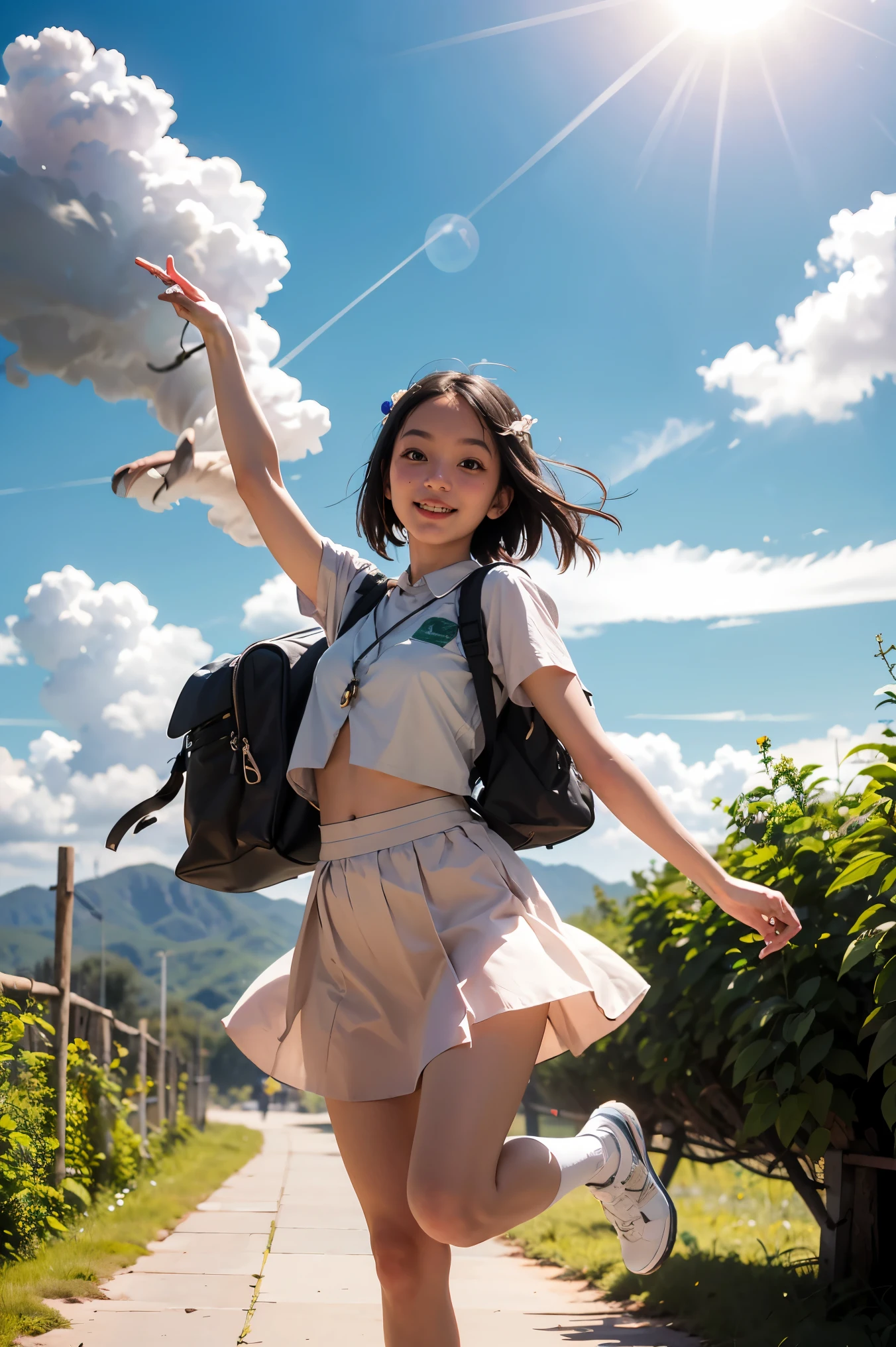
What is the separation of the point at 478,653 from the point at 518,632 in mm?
79

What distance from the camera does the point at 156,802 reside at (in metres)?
2.16

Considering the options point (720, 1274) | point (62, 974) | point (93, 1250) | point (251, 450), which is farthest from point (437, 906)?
point (62, 974)

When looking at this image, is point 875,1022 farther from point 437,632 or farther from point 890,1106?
point 437,632

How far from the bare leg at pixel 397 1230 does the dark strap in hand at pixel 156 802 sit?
0.65m

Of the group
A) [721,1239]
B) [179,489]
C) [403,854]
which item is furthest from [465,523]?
[721,1239]

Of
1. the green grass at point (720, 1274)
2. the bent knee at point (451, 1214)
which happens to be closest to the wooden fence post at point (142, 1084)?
the green grass at point (720, 1274)

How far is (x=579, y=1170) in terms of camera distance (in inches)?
74.9

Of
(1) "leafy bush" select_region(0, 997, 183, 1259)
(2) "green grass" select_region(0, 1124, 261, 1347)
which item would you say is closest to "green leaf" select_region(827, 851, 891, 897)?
(2) "green grass" select_region(0, 1124, 261, 1347)

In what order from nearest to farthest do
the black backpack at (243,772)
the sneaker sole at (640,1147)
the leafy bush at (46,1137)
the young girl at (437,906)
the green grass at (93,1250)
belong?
the young girl at (437,906) < the black backpack at (243,772) < the sneaker sole at (640,1147) < the green grass at (93,1250) < the leafy bush at (46,1137)

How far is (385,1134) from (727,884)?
28.0 inches

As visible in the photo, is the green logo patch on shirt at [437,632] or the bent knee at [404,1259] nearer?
the bent knee at [404,1259]

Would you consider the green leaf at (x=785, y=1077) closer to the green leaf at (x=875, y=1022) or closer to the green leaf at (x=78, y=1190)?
the green leaf at (x=875, y=1022)

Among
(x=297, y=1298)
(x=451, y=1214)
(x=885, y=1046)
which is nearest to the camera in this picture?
(x=451, y=1214)

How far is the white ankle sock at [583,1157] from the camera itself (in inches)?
71.9
